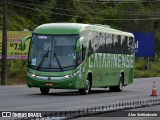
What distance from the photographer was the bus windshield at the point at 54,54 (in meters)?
27.6

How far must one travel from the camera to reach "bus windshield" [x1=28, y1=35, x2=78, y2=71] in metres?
27.6

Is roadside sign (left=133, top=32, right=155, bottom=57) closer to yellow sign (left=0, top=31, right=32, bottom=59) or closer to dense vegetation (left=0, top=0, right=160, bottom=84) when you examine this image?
dense vegetation (left=0, top=0, right=160, bottom=84)

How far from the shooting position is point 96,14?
358 ft

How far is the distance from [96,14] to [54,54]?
81895 millimetres

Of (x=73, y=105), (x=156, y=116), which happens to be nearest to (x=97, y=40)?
(x=73, y=105)

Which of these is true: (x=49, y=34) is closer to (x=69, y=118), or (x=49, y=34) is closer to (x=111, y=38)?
(x=111, y=38)

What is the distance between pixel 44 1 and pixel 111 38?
60348 mm

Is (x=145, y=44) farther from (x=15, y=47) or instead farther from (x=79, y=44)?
(x=79, y=44)

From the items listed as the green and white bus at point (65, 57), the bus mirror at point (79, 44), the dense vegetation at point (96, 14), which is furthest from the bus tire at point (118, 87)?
the dense vegetation at point (96, 14)

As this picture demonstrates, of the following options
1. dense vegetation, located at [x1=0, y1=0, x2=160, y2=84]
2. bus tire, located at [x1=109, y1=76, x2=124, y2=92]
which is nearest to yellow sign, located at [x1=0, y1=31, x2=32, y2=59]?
dense vegetation, located at [x1=0, y1=0, x2=160, y2=84]

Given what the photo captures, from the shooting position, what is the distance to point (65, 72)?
2750cm

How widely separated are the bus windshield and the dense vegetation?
70.9 ft

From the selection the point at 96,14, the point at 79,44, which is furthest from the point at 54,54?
the point at 96,14

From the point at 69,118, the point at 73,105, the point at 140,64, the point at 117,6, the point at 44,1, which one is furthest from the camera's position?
the point at 117,6
